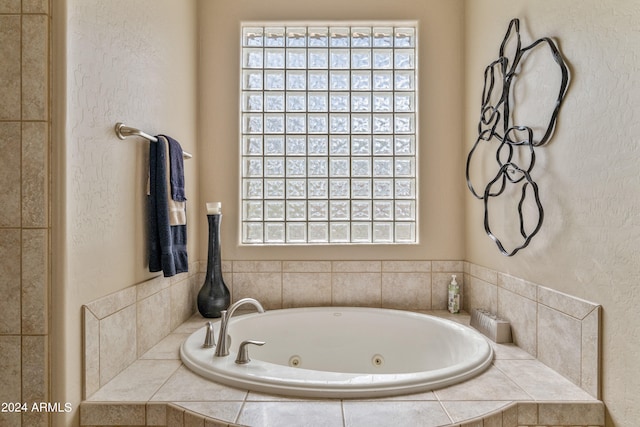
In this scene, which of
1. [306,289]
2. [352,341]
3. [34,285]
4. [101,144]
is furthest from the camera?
[306,289]

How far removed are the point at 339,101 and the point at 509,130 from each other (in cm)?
107

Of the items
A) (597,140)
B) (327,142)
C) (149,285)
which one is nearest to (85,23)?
(149,285)

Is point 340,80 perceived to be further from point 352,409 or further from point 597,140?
point 352,409

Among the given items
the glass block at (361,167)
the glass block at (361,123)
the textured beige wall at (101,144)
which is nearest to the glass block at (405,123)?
the glass block at (361,123)

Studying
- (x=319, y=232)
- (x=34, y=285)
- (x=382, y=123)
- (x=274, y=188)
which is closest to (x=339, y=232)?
(x=319, y=232)

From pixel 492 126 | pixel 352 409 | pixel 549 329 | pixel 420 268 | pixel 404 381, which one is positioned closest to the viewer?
pixel 352 409

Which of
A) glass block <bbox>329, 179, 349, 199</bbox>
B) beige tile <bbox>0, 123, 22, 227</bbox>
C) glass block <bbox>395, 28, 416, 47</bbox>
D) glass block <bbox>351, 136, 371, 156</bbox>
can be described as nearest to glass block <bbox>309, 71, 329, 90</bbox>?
glass block <bbox>351, 136, 371, 156</bbox>

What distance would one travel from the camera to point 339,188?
8.00ft

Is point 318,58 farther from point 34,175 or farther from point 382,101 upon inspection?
point 34,175

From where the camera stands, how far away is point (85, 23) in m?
1.30

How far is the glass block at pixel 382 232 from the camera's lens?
8.01 feet

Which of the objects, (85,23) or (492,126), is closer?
(85,23)

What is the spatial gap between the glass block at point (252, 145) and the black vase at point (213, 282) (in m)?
0.48

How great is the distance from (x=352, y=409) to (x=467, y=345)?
2.56 ft
